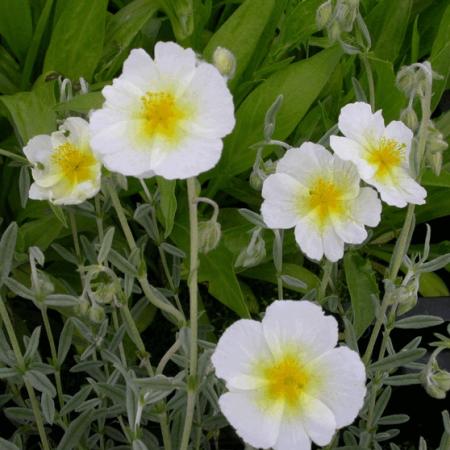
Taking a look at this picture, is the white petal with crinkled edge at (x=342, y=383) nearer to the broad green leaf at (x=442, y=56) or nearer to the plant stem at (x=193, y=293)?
the plant stem at (x=193, y=293)

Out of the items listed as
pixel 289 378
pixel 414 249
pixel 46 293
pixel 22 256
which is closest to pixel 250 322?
pixel 289 378

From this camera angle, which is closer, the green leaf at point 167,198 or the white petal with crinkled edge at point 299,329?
the white petal with crinkled edge at point 299,329

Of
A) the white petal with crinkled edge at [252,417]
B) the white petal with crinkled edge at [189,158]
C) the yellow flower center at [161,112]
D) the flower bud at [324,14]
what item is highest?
the flower bud at [324,14]

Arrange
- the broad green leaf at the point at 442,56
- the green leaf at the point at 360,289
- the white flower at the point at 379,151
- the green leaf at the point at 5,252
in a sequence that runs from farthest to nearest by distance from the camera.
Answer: the broad green leaf at the point at 442,56, the green leaf at the point at 360,289, the green leaf at the point at 5,252, the white flower at the point at 379,151

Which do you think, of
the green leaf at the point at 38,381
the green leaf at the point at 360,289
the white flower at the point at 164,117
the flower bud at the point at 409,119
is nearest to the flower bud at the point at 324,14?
the flower bud at the point at 409,119

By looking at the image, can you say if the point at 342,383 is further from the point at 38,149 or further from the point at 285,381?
the point at 38,149

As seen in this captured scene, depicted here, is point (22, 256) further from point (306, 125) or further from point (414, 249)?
point (414, 249)

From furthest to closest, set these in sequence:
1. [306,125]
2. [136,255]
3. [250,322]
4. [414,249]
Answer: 1. [414,249]
2. [306,125]
3. [136,255]
4. [250,322]
